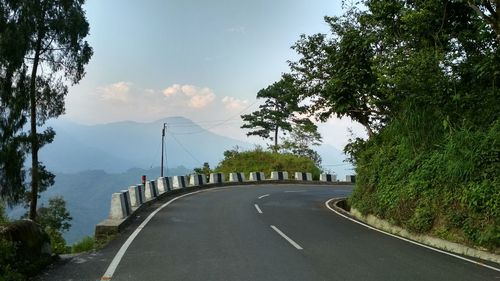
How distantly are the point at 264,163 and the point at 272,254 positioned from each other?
3603 cm

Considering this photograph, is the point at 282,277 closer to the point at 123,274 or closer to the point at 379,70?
the point at 123,274

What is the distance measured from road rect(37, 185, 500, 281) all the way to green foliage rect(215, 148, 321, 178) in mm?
28945

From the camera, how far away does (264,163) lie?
44625mm

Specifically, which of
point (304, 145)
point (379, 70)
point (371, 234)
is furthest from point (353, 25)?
point (304, 145)

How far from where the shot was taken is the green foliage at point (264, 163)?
43.2 m

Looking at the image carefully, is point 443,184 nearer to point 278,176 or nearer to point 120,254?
point 120,254

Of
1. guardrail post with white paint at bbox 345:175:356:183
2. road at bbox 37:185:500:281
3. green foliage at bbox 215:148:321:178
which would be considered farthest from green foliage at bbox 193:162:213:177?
road at bbox 37:185:500:281

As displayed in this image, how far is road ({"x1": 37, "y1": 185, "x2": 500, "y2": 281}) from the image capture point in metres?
7.13

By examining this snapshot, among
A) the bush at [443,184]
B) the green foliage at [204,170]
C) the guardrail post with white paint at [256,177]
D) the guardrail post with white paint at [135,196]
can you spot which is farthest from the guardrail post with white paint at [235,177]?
the bush at [443,184]

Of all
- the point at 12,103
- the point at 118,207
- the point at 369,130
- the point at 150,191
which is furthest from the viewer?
the point at 12,103

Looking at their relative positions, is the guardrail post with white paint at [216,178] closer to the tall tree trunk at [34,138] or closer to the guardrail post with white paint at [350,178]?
the tall tree trunk at [34,138]

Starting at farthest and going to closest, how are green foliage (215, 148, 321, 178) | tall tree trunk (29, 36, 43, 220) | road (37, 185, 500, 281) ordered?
green foliage (215, 148, 321, 178), tall tree trunk (29, 36, 43, 220), road (37, 185, 500, 281)

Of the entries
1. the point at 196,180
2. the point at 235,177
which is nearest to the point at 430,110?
the point at 196,180

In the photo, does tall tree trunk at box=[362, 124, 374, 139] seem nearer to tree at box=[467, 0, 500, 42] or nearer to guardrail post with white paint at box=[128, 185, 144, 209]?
tree at box=[467, 0, 500, 42]
